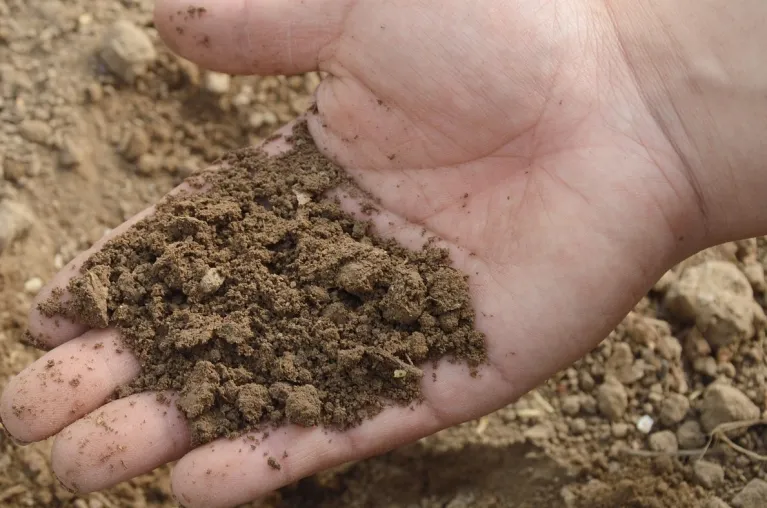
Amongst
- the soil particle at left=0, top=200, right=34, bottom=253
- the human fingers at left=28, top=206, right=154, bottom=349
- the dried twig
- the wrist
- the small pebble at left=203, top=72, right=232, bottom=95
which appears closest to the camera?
the wrist

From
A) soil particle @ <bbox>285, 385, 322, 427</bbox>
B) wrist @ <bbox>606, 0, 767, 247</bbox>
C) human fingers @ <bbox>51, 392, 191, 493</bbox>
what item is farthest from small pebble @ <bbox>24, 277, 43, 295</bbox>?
wrist @ <bbox>606, 0, 767, 247</bbox>

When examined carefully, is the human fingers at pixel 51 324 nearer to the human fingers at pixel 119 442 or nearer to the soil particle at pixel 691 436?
the human fingers at pixel 119 442

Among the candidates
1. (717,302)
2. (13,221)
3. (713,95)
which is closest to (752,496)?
(717,302)

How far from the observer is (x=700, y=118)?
7.06 feet

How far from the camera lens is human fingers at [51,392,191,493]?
6.61 ft

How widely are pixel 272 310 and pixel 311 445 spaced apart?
400mm

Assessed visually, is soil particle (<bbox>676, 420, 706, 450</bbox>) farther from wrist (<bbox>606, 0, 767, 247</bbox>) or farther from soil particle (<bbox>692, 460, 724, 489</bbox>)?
wrist (<bbox>606, 0, 767, 247</bbox>)

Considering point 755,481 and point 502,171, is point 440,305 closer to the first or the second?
point 502,171

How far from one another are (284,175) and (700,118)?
49.0 inches

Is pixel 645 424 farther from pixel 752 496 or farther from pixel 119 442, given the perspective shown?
pixel 119 442

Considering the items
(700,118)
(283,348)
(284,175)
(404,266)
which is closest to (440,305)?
(404,266)

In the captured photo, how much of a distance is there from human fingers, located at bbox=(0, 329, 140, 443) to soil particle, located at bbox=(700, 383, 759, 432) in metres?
1.83

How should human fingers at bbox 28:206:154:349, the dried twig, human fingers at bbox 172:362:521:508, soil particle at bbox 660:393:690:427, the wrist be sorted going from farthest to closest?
soil particle at bbox 660:393:690:427, the dried twig, human fingers at bbox 28:206:154:349, the wrist, human fingers at bbox 172:362:521:508

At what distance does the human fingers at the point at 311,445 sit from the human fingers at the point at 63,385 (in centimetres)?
33
